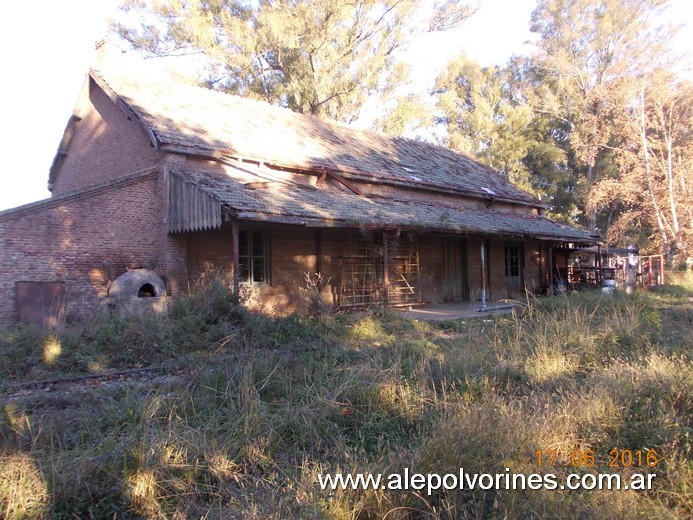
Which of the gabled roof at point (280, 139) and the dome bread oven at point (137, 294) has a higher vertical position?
the gabled roof at point (280, 139)

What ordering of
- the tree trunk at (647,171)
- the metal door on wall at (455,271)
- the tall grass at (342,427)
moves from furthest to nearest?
the tree trunk at (647,171) < the metal door on wall at (455,271) < the tall grass at (342,427)

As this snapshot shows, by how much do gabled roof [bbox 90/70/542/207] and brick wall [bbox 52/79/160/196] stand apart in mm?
649

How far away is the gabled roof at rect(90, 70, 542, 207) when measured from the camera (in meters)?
13.3

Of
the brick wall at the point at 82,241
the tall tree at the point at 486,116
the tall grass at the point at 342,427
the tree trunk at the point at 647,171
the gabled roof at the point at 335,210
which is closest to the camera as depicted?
the tall grass at the point at 342,427

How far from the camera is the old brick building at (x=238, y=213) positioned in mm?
10914

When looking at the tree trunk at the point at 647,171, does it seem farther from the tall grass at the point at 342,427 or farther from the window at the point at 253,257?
the window at the point at 253,257

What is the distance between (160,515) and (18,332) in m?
5.93

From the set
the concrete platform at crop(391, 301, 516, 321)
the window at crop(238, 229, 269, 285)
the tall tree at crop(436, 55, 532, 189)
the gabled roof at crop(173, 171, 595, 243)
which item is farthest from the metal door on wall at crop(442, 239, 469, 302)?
the tall tree at crop(436, 55, 532, 189)

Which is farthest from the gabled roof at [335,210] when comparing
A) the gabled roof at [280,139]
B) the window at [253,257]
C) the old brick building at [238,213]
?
the window at [253,257]

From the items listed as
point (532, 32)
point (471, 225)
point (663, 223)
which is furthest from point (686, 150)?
point (471, 225)

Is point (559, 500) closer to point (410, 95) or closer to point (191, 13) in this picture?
point (191, 13)

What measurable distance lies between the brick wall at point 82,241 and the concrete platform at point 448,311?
6687 mm

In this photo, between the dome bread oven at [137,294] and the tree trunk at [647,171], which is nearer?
the dome bread oven at [137,294]

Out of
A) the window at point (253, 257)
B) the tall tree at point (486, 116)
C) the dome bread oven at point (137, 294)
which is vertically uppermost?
the tall tree at point (486, 116)
